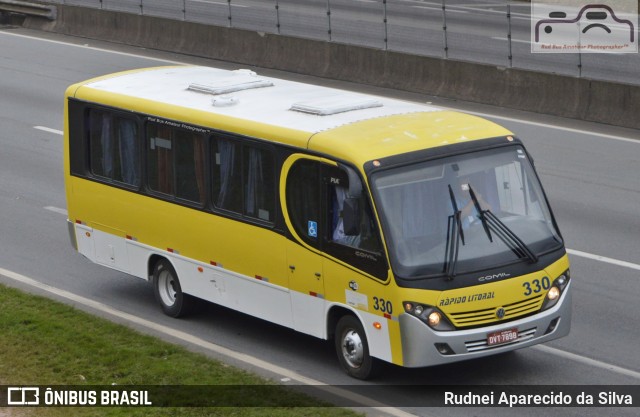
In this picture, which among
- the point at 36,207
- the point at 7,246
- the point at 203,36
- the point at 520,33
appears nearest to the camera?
the point at 7,246

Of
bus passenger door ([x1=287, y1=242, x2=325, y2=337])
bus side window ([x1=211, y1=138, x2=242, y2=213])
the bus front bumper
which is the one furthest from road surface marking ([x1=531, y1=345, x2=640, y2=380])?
bus side window ([x1=211, y1=138, x2=242, y2=213])

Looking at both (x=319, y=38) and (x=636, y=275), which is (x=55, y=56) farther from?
(x=636, y=275)

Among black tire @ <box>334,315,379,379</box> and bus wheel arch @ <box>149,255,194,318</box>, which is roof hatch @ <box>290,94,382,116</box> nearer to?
black tire @ <box>334,315,379,379</box>

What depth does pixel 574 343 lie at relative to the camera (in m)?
12.6

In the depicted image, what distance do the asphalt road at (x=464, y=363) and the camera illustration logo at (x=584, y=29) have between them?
2079mm

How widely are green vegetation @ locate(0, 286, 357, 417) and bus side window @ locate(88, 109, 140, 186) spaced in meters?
1.71

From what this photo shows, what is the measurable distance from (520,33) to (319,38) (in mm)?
4533

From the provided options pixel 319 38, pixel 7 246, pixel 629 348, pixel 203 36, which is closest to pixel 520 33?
pixel 319 38

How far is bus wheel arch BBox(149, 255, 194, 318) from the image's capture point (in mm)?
13805

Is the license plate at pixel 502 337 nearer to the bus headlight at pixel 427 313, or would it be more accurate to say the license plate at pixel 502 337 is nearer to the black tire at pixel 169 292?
the bus headlight at pixel 427 313

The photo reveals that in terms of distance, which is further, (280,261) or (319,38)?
(319,38)

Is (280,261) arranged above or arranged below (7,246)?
above

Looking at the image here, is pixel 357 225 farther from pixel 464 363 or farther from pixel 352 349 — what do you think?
pixel 464 363

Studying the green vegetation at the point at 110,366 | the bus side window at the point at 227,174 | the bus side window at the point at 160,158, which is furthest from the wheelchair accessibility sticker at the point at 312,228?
the bus side window at the point at 160,158
